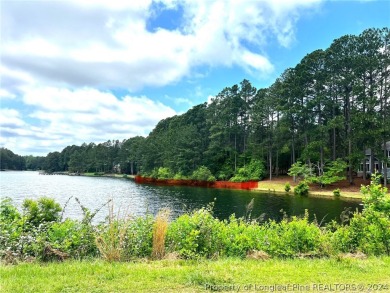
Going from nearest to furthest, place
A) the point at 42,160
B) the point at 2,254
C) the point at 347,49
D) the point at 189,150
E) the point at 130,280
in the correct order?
the point at 130,280
the point at 2,254
the point at 347,49
the point at 189,150
the point at 42,160

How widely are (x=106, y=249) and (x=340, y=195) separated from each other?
2748 centimetres

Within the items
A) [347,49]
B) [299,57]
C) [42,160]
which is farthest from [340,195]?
[42,160]

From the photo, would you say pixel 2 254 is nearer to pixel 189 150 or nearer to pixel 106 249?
pixel 106 249

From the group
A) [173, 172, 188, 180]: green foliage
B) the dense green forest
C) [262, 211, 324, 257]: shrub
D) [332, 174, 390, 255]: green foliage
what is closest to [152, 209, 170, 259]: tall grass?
[262, 211, 324, 257]: shrub

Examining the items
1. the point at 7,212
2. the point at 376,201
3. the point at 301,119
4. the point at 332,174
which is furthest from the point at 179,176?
the point at 7,212

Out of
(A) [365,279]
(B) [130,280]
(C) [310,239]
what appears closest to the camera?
(B) [130,280]

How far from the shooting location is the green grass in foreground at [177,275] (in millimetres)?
3655

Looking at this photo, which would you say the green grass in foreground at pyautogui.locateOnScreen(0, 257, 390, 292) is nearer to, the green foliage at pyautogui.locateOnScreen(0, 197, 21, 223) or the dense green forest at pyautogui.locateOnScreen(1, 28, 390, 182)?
the green foliage at pyautogui.locateOnScreen(0, 197, 21, 223)

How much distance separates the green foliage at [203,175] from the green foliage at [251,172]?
2.99 metres

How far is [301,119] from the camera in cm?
3981

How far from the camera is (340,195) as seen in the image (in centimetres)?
2830

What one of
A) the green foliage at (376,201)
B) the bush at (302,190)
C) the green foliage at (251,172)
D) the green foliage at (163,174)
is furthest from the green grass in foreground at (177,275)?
the green foliage at (163,174)

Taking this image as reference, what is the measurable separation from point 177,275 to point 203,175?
41.6m

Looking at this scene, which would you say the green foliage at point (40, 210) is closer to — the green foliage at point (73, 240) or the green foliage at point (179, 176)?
the green foliage at point (73, 240)
